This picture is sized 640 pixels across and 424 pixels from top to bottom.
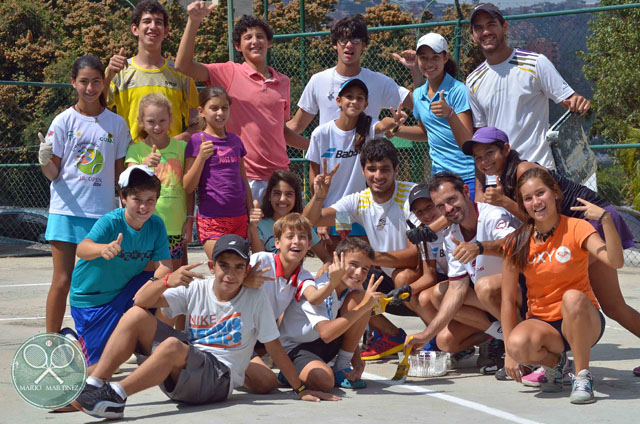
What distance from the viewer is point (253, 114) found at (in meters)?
6.74

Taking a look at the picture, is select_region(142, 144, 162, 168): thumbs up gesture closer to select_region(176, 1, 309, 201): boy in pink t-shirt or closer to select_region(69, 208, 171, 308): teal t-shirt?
select_region(69, 208, 171, 308): teal t-shirt

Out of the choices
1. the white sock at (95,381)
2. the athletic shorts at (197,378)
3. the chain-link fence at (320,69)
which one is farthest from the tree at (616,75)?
the white sock at (95,381)

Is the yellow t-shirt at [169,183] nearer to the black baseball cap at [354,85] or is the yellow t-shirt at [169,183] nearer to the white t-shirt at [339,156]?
the white t-shirt at [339,156]

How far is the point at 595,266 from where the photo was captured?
5.68m

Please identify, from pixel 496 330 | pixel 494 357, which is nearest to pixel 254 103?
pixel 496 330

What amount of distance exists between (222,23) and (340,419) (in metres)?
21.6

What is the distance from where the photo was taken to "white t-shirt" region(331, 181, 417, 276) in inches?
245

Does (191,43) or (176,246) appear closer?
(176,246)

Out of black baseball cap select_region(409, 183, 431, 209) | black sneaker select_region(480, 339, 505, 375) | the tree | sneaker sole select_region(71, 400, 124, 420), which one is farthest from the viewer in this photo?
the tree

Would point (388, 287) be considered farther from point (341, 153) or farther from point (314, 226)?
point (341, 153)

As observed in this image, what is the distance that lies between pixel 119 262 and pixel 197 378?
3.23 feet

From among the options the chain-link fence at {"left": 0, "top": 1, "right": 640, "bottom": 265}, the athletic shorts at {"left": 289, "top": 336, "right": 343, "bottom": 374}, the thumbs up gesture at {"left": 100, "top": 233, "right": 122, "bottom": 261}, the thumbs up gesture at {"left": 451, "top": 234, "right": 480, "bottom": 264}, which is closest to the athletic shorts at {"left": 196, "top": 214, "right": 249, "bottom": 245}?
the athletic shorts at {"left": 289, "top": 336, "right": 343, "bottom": 374}

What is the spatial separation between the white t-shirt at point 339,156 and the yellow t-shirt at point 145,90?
36.4 inches

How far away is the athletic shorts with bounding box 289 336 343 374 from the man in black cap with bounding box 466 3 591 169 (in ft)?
6.19
